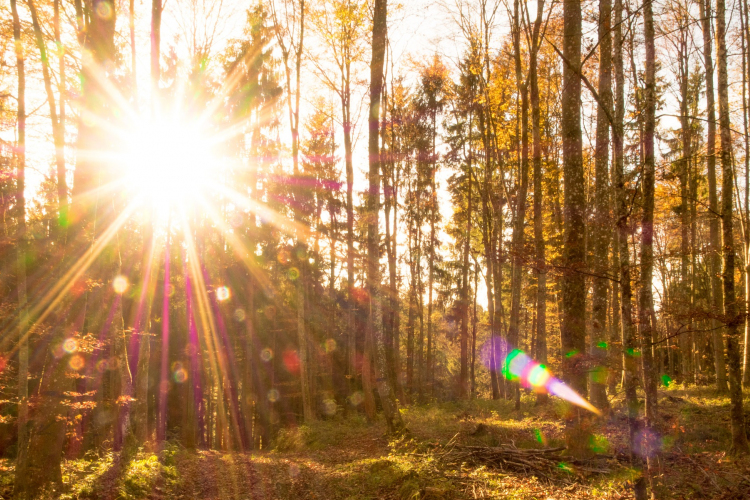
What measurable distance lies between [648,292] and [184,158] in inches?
696

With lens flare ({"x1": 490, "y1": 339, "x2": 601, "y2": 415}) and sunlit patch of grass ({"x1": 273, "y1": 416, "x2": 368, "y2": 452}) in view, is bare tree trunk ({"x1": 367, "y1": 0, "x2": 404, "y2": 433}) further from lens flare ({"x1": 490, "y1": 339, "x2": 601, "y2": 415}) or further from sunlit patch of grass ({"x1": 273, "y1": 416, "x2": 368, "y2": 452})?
lens flare ({"x1": 490, "y1": 339, "x2": 601, "y2": 415})

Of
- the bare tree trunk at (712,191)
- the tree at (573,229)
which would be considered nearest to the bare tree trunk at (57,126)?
the tree at (573,229)

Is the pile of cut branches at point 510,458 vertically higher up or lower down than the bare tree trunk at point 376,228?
lower down

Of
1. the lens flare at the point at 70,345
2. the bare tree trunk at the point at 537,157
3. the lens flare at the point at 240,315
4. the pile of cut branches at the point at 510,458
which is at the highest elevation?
the bare tree trunk at the point at 537,157

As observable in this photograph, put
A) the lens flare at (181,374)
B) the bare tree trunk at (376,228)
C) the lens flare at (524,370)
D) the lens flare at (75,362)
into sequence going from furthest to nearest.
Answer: the lens flare at (181,374) < the lens flare at (524,370) < the bare tree trunk at (376,228) < the lens flare at (75,362)

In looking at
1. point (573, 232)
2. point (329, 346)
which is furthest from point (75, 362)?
point (329, 346)

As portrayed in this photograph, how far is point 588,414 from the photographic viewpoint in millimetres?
7180

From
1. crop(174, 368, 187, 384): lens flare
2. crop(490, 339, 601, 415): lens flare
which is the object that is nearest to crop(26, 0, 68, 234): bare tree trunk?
crop(490, 339, 601, 415): lens flare

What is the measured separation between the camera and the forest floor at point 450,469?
599cm

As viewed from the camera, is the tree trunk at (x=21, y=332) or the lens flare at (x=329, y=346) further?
the lens flare at (x=329, y=346)

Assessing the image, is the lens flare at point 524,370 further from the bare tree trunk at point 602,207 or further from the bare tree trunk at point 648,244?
the bare tree trunk at point 648,244

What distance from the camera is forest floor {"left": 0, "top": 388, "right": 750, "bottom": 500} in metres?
5.99

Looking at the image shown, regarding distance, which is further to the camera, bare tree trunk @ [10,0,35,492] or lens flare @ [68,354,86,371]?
lens flare @ [68,354,86,371]

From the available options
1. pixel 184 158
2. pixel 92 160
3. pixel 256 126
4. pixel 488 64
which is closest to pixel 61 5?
pixel 92 160
